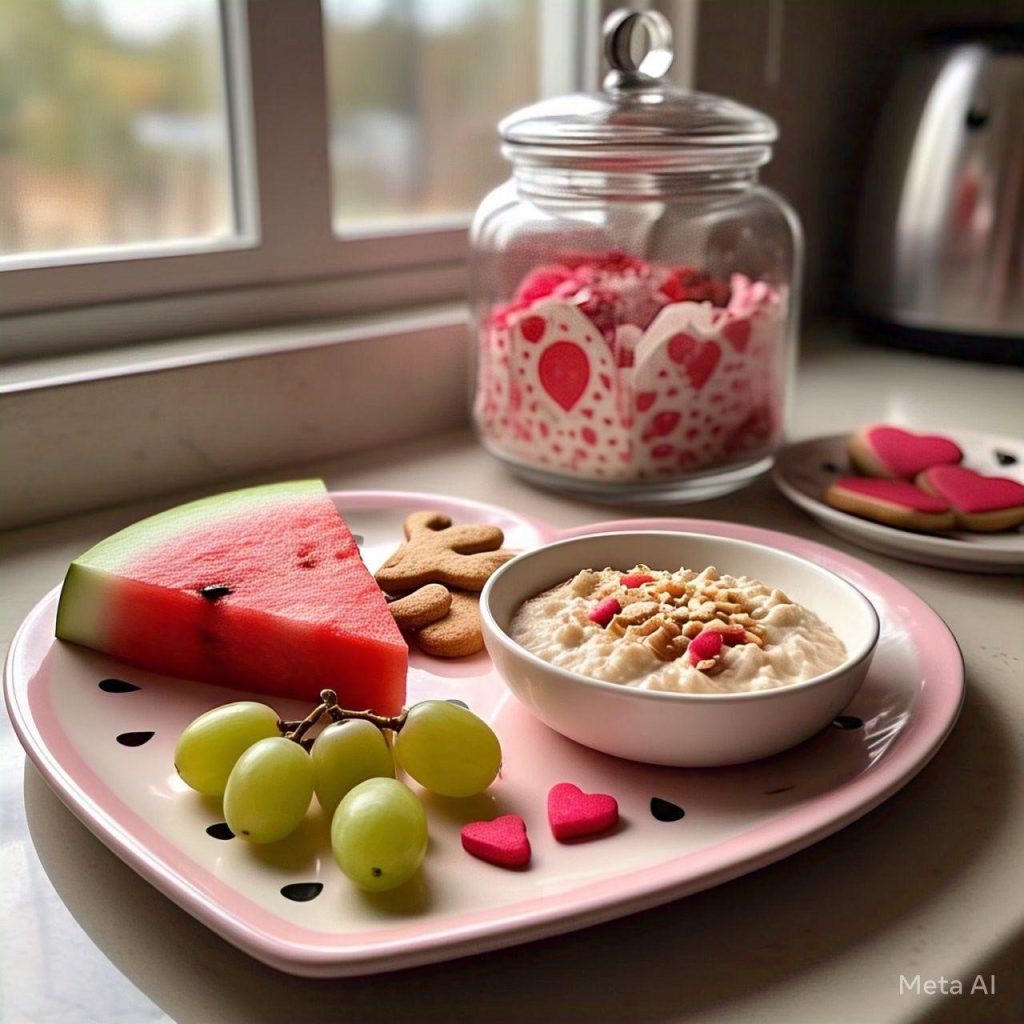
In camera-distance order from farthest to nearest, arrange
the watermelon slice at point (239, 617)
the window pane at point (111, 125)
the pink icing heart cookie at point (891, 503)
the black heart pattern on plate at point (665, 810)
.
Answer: the window pane at point (111, 125), the pink icing heart cookie at point (891, 503), the watermelon slice at point (239, 617), the black heart pattern on plate at point (665, 810)

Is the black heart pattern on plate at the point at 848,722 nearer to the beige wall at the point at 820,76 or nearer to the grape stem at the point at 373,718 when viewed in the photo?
the grape stem at the point at 373,718

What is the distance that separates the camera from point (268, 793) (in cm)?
48

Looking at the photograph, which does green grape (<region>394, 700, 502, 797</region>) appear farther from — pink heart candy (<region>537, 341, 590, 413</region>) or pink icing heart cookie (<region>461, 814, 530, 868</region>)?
pink heart candy (<region>537, 341, 590, 413</region>)

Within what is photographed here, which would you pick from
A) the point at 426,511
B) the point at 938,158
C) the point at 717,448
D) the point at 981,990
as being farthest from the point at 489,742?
the point at 938,158

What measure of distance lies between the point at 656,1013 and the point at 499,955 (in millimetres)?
68

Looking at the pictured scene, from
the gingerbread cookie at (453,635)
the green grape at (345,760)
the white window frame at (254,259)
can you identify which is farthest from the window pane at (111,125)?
the green grape at (345,760)

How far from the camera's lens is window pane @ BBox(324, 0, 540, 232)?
1.19 m

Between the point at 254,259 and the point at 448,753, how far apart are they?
0.73 meters

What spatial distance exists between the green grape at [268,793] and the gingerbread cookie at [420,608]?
20cm

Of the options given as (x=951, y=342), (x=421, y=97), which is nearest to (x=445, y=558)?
(x=421, y=97)

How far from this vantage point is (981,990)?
0.45m

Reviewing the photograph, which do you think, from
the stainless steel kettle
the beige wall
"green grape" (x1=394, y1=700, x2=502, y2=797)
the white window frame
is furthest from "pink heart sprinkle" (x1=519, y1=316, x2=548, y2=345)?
the stainless steel kettle

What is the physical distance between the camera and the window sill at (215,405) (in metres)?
0.89

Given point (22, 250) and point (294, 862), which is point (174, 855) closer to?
point (294, 862)
